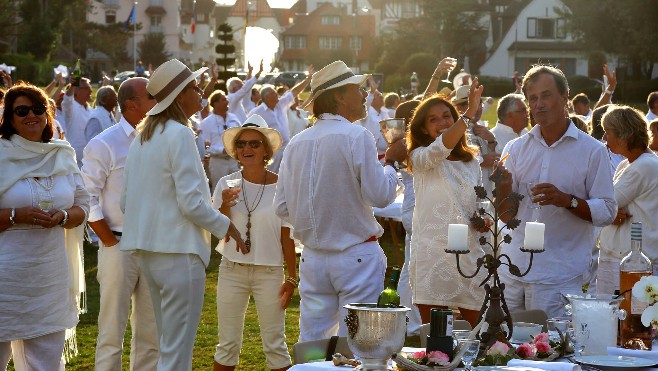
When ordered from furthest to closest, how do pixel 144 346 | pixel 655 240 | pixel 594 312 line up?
pixel 655 240 < pixel 144 346 < pixel 594 312

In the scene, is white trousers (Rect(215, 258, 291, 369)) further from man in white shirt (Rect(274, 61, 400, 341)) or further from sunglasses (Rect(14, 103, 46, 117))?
sunglasses (Rect(14, 103, 46, 117))

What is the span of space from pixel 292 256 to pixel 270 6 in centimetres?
14089

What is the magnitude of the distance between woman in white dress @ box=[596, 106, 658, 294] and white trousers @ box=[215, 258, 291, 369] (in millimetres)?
2114

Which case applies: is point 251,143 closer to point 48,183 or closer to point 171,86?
point 171,86

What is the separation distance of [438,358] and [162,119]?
2.43 m

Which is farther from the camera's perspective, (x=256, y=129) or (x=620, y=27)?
(x=620, y=27)

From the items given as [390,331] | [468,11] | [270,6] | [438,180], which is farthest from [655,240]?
[270,6]

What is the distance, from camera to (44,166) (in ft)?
20.4

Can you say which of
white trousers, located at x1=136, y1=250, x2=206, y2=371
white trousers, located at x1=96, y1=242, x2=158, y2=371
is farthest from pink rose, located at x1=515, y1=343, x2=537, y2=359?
white trousers, located at x1=96, y1=242, x2=158, y2=371

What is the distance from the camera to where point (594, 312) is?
4578 mm

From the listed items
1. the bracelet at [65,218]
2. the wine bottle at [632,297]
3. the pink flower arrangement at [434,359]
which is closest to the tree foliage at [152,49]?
the bracelet at [65,218]

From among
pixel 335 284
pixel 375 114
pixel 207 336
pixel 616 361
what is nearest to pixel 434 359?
pixel 616 361

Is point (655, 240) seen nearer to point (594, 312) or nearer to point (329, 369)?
point (594, 312)

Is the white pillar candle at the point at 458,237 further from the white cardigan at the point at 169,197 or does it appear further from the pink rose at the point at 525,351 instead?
the white cardigan at the point at 169,197
